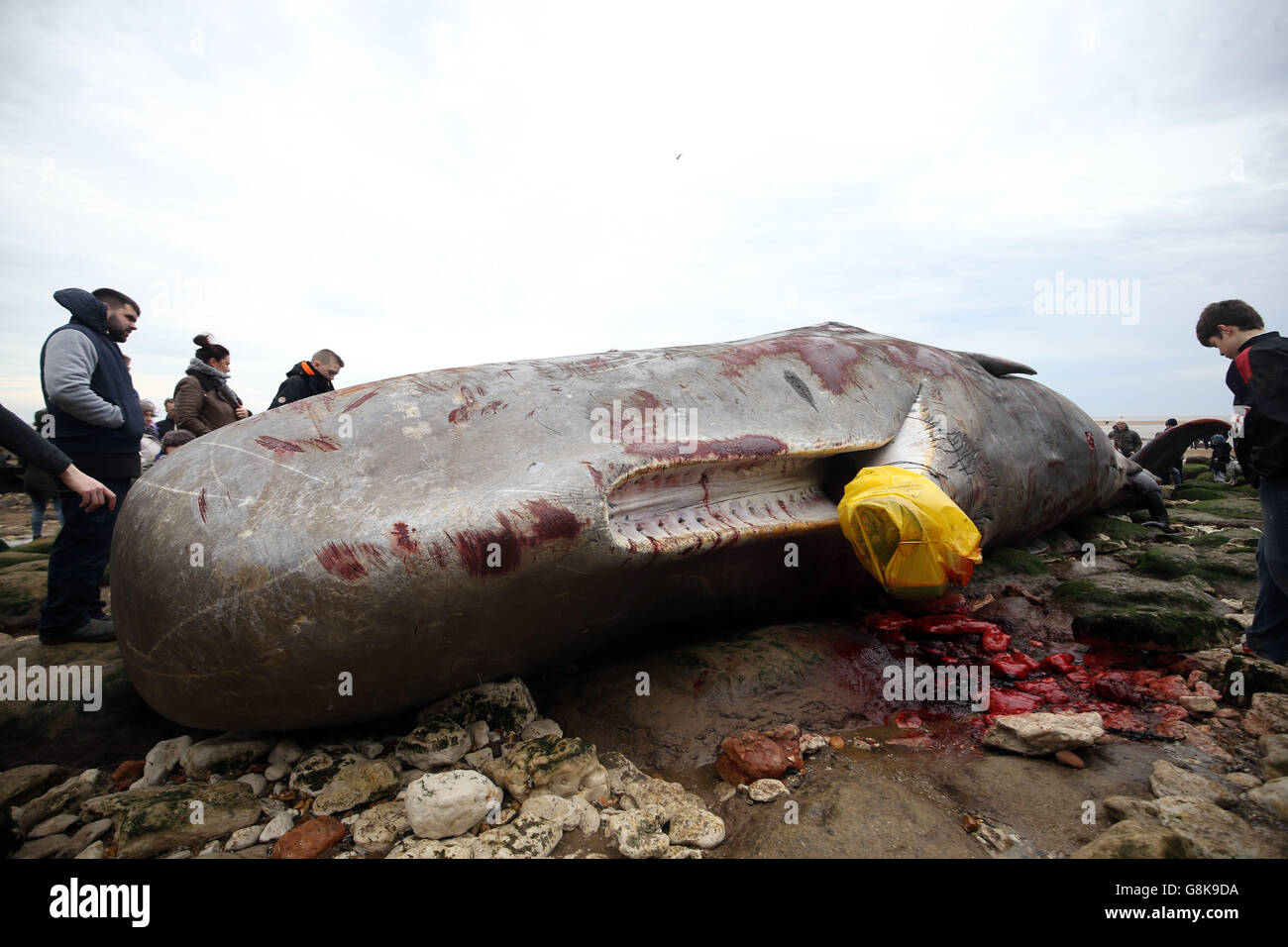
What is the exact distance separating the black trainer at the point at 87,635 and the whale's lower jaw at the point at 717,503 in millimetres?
2760

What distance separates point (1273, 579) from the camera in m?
3.47

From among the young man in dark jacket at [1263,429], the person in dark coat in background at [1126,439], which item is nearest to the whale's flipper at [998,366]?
the young man in dark jacket at [1263,429]

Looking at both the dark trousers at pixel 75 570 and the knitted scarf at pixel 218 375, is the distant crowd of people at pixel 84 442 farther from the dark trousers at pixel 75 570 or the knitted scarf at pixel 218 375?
the knitted scarf at pixel 218 375

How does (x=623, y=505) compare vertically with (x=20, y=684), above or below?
above

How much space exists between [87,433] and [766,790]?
3972mm

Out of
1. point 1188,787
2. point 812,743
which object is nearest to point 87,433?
point 812,743

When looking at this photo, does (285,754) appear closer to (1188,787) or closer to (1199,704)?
(1188,787)

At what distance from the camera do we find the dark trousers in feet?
11.3

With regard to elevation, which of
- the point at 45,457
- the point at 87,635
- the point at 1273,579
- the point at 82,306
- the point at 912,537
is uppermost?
the point at 82,306

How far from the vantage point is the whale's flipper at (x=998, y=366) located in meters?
5.15

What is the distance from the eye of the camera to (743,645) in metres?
3.43
